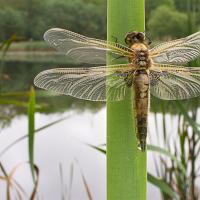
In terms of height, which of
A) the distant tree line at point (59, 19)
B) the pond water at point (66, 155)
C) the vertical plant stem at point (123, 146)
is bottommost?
the pond water at point (66, 155)

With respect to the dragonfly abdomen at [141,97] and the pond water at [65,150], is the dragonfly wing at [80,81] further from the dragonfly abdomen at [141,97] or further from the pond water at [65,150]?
the pond water at [65,150]

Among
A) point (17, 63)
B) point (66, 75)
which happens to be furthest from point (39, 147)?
point (17, 63)

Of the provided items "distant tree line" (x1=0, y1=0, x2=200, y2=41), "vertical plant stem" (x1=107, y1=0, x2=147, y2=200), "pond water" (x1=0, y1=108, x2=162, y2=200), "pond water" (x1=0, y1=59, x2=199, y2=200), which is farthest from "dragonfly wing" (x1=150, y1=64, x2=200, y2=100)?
"distant tree line" (x1=0, y1=0, x2=200, y2=41)

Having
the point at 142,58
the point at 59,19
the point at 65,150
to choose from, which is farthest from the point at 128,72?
the point at 59,19

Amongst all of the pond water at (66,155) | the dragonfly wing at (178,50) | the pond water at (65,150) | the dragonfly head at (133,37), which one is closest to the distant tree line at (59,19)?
the pond water at (65,150)

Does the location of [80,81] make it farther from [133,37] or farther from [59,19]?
[59,19]

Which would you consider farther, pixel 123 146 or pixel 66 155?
pixel 66 155

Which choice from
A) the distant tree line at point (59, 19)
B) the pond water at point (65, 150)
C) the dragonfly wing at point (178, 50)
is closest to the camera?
the dragonfly wing at point (178, 50)

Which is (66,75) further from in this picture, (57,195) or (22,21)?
(22,21)
